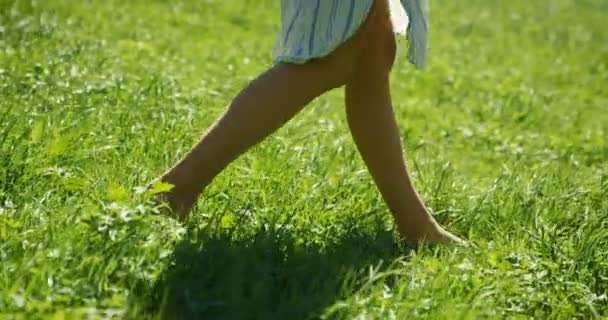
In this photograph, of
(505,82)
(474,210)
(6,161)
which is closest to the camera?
(6,161)

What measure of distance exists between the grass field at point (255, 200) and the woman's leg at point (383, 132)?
0.35 feet

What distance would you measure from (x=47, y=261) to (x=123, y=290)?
0.21 m

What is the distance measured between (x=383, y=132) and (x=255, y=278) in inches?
30.1

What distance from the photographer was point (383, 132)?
10.4 feet

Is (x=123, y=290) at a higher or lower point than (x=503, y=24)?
lower

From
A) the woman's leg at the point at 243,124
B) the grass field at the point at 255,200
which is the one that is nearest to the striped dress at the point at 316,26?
the woman's leg at the point at 243,124

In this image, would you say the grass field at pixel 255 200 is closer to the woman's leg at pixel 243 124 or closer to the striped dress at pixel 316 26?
the woman's leg at pixel 243 124

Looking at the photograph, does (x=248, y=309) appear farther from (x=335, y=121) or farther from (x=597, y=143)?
(x=597, y=143)

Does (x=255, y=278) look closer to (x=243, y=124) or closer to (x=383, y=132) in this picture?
(x=243, y=124)

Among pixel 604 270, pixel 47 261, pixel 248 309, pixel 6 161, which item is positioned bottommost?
pixel 604 270

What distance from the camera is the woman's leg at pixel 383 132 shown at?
3057 mm

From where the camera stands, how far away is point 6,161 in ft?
10.2

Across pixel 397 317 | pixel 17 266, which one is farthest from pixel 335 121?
pixel 17 266

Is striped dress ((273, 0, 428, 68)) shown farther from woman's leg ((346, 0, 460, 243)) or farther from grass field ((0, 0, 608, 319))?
grass field ((0, 0, 608, 319))
